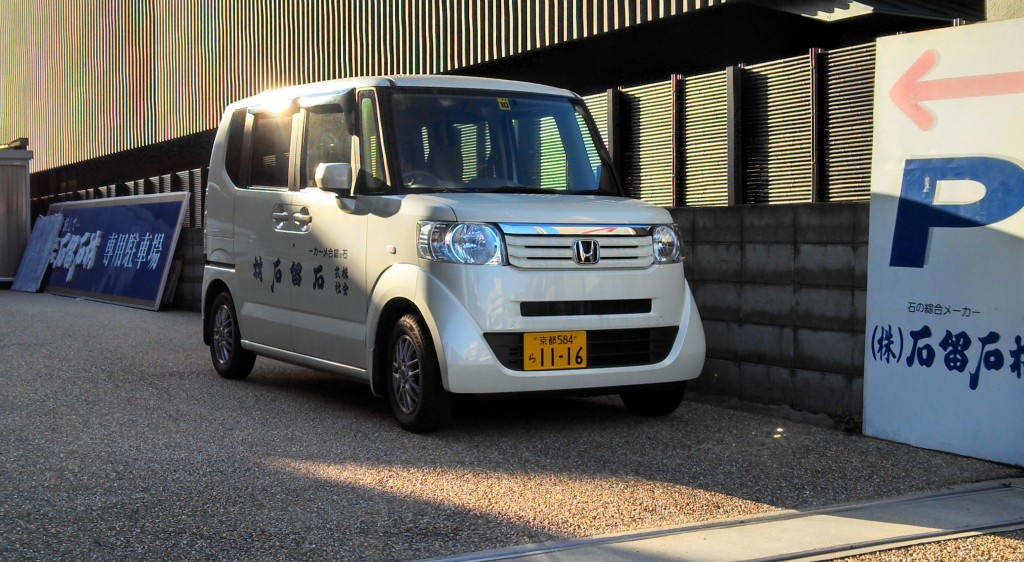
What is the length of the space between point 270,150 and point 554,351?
10.2ft

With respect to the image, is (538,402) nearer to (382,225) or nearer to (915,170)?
(382,225)

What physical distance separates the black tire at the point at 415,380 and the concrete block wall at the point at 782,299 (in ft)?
7.15

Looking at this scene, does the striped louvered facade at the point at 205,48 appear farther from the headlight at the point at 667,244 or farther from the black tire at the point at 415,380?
the black tire at the point at 415,380

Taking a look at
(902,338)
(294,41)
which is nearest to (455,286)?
(902,338)

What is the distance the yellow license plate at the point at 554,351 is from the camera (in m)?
6.43

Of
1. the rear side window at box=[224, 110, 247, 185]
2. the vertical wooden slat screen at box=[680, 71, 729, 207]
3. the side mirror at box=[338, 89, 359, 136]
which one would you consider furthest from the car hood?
the vertical wooden slat screen at box=[680, 71, 729, 207]

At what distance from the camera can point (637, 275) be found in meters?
6.76

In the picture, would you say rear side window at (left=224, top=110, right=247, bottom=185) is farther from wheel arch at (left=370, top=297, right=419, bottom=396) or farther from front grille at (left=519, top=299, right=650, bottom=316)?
front grille at (left=519, top=299, right=650, bottom=316)

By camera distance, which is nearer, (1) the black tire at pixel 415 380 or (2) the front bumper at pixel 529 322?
(2) the front bumper at pixel 529 322

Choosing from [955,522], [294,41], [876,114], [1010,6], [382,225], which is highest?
[294,41]

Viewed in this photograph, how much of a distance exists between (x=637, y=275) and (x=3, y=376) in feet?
18.2

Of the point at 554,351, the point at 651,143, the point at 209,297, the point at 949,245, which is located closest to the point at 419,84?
the point at 554,351

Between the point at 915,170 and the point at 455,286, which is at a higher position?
the point at 915,170

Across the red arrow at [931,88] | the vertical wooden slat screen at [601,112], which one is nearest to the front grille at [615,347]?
the red arrow at [931,88]
